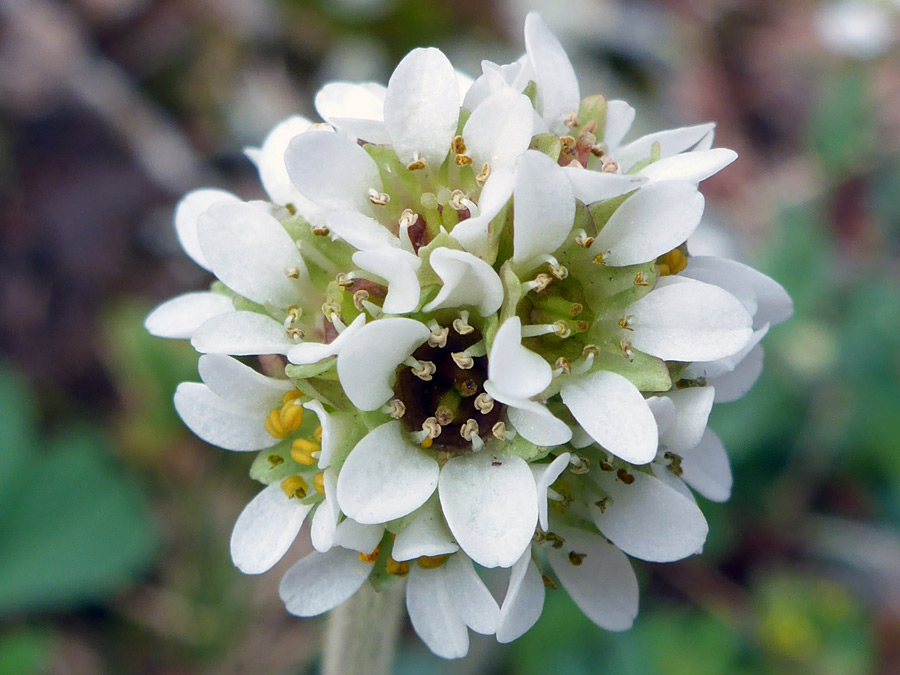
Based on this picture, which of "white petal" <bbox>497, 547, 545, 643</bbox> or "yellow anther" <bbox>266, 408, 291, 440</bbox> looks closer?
"white petal" <bbox>497, 547, 545, 643</bbox>

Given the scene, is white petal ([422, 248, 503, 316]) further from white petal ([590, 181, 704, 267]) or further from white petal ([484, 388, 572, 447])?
white petal ([590, 181, 704, 267])

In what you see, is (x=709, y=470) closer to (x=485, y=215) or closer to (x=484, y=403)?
(x=484, y=403)

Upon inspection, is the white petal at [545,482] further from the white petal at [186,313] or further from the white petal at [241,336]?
the white petal at [186,313]

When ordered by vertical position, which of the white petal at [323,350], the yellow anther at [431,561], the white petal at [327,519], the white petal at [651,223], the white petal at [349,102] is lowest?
the yellow anther at [431,561]

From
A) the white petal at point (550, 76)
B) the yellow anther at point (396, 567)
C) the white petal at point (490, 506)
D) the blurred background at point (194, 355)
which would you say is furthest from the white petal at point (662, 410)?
the blurred background at point (194, 355)

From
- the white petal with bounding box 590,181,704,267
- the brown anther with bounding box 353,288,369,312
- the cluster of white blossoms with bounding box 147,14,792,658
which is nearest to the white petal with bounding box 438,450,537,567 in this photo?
the cluster of white blossoms with bounding box 147,14,792,658

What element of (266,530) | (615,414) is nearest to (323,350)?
(266,530)

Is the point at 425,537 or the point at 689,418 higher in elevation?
the point at 689,418
